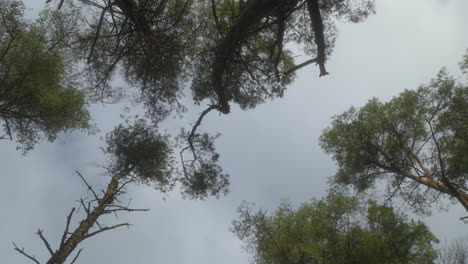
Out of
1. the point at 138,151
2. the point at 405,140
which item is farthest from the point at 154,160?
the point at 405,140

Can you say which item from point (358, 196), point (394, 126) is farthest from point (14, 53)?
point (394, 126)

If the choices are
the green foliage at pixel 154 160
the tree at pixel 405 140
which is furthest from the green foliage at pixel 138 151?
the tree at pixel 405 140

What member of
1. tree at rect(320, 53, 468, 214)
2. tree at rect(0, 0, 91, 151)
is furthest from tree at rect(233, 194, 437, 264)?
tree at rect(0, 0, 91, 151)

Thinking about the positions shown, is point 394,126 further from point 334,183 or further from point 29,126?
point 29,126

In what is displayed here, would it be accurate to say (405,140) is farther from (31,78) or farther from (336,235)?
(31,78)

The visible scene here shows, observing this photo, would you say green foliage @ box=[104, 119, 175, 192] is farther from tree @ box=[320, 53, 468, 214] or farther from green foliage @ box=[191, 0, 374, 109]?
tree @ box=[320, 53, 468, 214]

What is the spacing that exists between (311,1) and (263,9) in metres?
0.82

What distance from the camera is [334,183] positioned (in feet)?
44.5

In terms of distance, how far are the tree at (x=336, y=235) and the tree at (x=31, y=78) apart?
7.51 meters

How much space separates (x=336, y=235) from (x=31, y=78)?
10884mm

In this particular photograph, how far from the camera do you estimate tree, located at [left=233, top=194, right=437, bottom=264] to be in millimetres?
9688

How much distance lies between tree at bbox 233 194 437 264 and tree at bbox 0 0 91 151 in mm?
7509

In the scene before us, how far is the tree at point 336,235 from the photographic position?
969 centimetres

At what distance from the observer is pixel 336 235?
1038 cm
